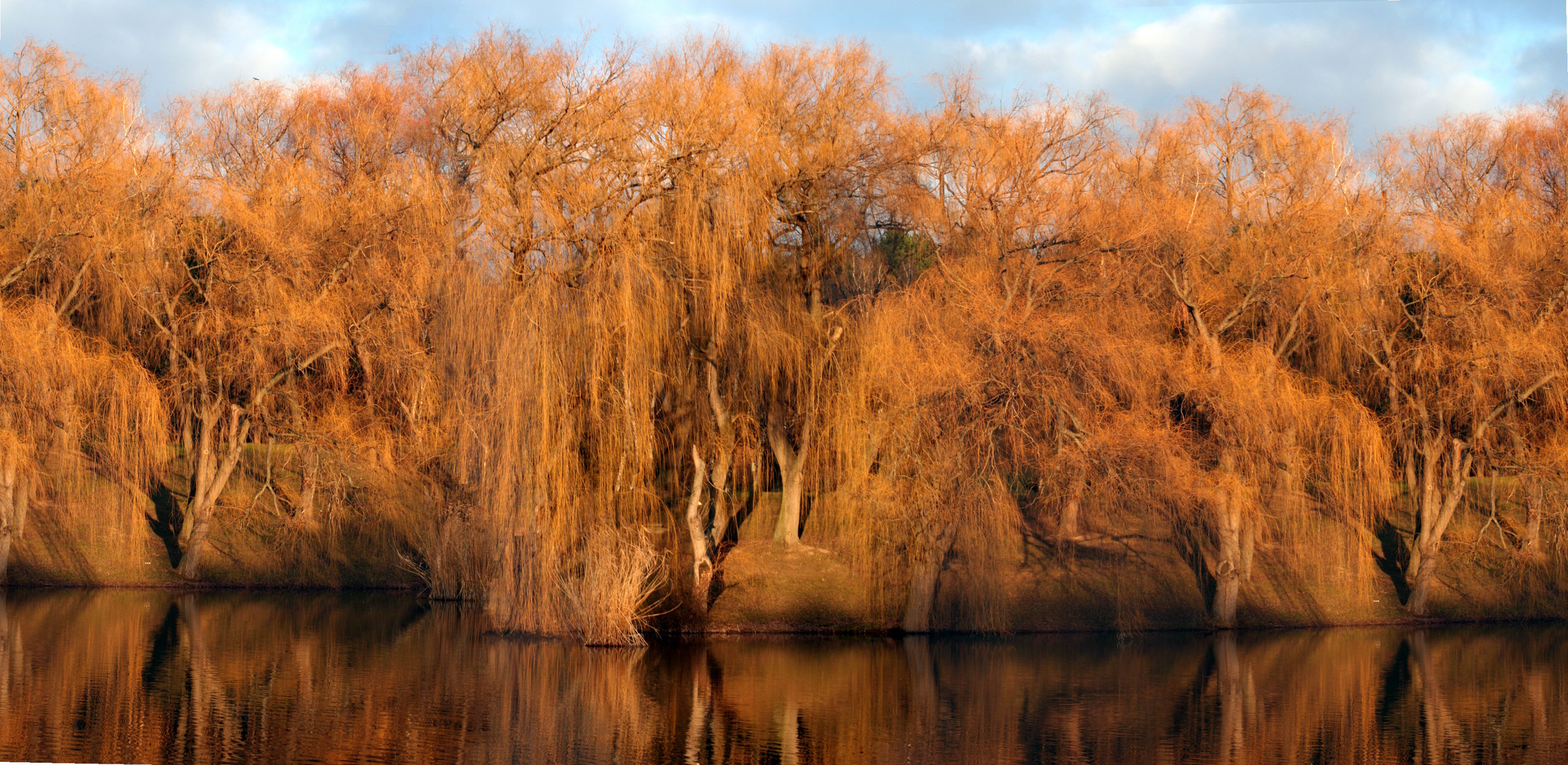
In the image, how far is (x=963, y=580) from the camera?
2558 centimetres

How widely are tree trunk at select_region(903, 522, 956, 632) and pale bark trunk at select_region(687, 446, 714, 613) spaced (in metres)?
3.88

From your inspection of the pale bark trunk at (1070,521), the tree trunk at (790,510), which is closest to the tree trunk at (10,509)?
the tree trunk at (790,510)

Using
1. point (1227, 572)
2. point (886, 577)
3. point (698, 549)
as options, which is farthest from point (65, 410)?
point (1227, 572)

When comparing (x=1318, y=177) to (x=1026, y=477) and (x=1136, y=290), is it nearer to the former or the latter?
(x=1136, y=290)

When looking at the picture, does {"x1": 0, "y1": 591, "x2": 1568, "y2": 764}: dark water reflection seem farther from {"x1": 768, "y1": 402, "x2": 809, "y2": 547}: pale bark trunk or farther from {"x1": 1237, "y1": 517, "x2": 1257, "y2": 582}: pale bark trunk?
{"x1": 768, "y1": 402, "x2": 809, "y2": 547}: pale bark trunk

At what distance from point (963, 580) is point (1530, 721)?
1073cm

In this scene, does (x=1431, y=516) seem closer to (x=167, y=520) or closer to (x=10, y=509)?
(x=167, y=520)

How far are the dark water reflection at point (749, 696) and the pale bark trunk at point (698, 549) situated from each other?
1.26 meters

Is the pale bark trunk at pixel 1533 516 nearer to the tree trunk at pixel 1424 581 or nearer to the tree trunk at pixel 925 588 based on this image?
the tree trunk at pixel 1424 581

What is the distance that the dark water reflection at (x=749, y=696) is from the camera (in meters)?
14.1

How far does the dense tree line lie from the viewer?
22688 millimetres

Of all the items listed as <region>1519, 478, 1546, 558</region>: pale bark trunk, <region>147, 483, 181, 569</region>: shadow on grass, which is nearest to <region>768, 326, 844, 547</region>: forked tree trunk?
<region>1519, 478, 1546, 558</region>: pale bark trunk

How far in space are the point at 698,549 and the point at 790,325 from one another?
4.50 meters

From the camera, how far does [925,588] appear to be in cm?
2511
